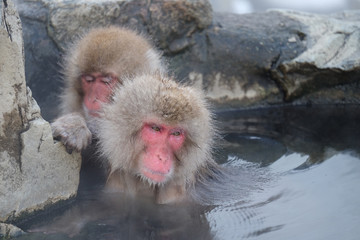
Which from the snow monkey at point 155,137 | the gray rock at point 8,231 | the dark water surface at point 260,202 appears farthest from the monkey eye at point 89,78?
the gray rock at point 8,231

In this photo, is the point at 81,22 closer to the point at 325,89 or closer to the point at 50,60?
the point at 50,60

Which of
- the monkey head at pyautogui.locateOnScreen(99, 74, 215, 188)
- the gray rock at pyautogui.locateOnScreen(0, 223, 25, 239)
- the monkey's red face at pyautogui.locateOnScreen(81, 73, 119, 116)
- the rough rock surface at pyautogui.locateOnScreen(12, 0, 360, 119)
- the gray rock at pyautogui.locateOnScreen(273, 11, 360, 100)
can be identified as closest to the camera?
the gray rock at pyautogui.locateOnScreen(0, 223, 25, 239)

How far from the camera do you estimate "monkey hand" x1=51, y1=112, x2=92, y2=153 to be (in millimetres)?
3518

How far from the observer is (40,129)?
10.7 feet

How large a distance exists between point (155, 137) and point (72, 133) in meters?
0.57

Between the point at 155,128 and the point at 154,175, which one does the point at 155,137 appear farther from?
the point at 154,175

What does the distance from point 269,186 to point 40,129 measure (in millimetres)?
1802

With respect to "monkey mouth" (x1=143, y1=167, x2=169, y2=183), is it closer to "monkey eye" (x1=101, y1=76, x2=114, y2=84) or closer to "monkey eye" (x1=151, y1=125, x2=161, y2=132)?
"monkey eye" (x1=151, y1=125, x2=161, y2=132)

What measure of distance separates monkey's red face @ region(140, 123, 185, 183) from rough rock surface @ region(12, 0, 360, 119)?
2.26 m

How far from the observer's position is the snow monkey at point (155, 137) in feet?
11.2

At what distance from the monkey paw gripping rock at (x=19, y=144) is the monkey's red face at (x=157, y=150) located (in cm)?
55

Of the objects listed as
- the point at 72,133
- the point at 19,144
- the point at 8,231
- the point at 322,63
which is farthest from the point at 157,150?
the point at 322,63

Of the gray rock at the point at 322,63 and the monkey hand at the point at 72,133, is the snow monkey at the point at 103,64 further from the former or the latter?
the gray rock at the point at 322,63

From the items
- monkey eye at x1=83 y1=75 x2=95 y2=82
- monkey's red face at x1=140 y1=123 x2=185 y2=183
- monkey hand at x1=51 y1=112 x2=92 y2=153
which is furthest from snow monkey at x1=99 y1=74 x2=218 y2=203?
monkey eye at x1=83 y1=75 x2=95 y2=82
